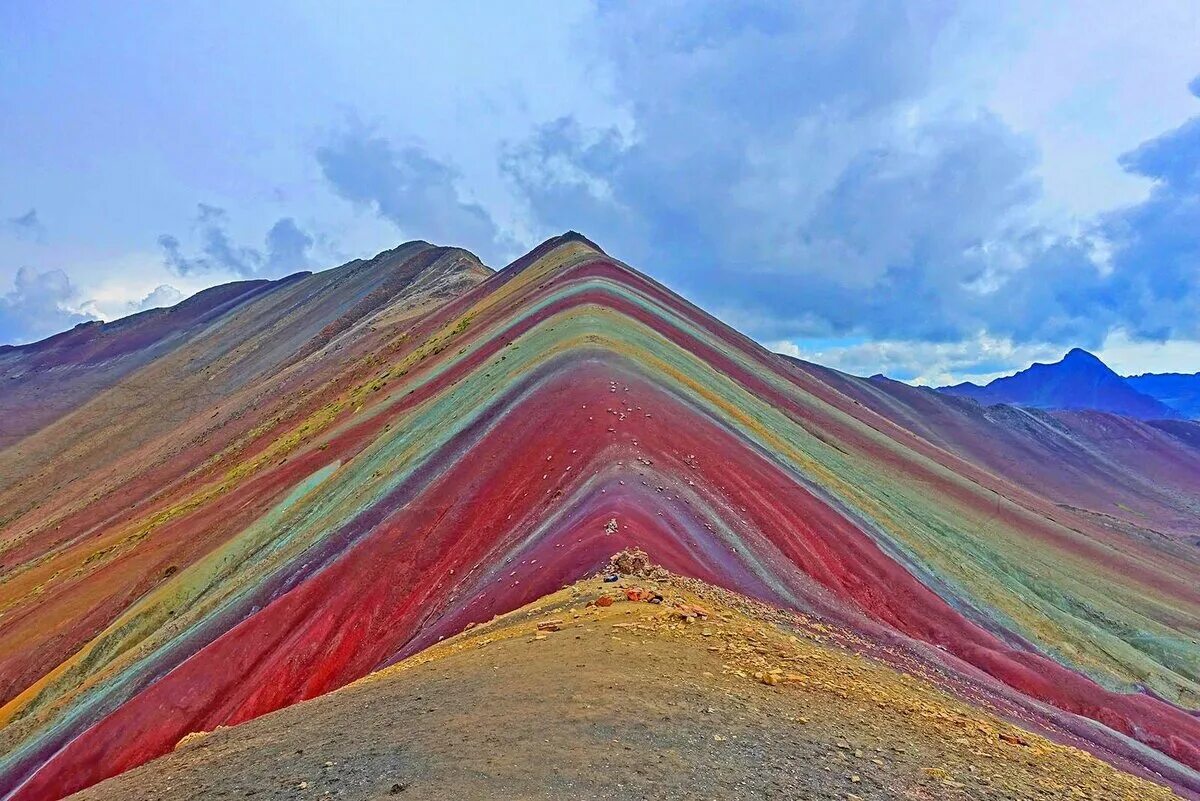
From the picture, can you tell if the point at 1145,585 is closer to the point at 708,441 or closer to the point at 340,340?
the point at 708,441

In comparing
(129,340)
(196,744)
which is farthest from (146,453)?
(196,744)

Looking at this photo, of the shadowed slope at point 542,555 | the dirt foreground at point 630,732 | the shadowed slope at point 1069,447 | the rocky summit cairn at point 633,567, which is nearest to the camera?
the dirt foreground at point 630,732

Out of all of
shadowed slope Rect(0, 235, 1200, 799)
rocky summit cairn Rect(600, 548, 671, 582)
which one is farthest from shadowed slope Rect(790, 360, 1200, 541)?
rocky summit cairn Rect(600, 548, 671, 582)

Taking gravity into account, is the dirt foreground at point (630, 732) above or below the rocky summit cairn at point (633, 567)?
below

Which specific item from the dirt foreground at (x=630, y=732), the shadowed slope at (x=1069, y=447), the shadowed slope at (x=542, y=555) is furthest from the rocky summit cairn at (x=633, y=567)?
the shadowed slope at (x=1069, y=447)

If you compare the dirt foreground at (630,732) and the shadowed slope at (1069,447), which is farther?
the shadowed slope at (1069,447)

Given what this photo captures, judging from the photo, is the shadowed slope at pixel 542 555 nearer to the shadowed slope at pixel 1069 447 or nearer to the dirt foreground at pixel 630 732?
the dirt foreground at pixel 630 732

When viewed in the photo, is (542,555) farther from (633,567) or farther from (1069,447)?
(1069,447)

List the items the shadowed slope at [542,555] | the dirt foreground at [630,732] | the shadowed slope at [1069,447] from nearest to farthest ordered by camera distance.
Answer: the dirt foreground at [630,732]
the shadowed slope at [542,555]
the shadowed slope at [1069,447]
